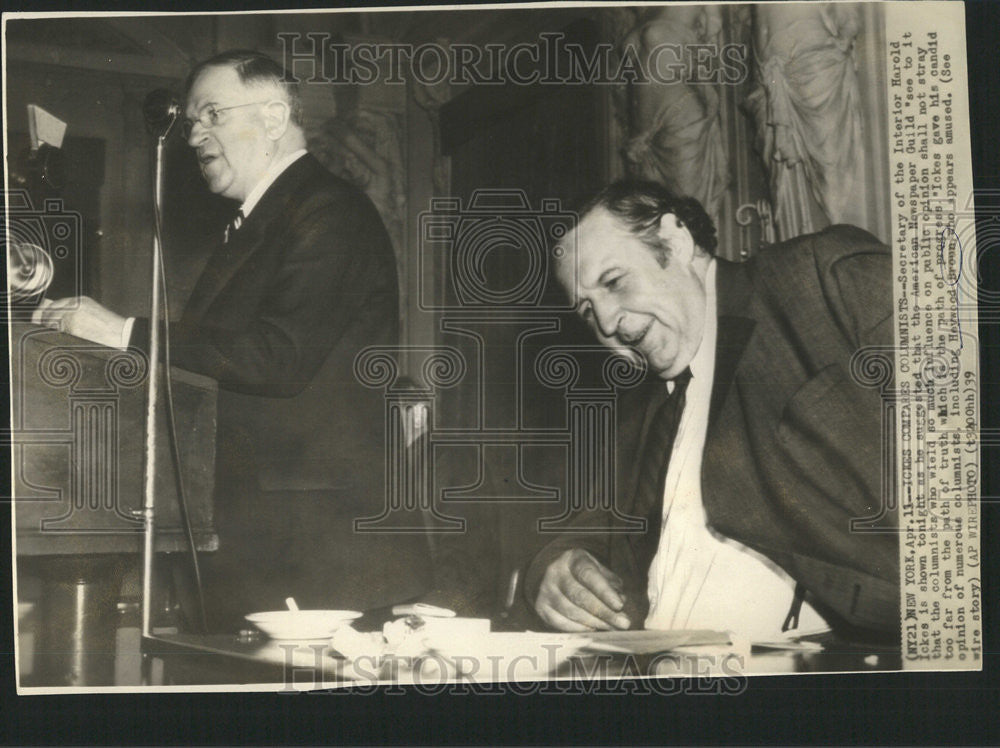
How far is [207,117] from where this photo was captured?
A: 9.80ft

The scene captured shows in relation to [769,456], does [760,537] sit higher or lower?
lower

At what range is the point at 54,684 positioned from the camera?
2.94m

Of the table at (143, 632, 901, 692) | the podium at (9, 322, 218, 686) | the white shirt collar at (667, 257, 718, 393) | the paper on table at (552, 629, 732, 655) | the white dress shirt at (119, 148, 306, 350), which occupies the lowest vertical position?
the table at (143, 632, 901, 692)

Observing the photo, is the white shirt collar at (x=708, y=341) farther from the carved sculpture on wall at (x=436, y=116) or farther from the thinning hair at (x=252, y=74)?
the thinning hair at (x=252, y=74)

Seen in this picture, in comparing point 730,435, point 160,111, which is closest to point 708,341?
A: point 730,435

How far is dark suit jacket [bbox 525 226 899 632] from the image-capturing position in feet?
9.61

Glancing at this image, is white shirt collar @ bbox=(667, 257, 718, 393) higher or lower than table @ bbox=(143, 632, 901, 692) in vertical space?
higher

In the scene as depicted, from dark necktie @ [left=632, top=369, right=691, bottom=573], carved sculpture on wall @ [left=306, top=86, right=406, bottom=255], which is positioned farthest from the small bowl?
carved sculpture on wall @ [left=306, top=86, right=406, bottom=255]

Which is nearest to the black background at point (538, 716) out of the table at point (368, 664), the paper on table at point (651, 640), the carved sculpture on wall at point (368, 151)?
the table at point (368, 664)

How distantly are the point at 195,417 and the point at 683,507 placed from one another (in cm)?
171

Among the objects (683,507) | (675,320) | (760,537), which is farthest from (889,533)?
(675,320)

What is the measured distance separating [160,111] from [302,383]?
107 centimetres

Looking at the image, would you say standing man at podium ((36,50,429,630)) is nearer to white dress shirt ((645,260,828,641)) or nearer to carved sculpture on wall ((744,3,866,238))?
white dress shirt ((645,260,828,641))

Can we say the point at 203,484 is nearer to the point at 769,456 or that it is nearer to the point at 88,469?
the point at 88,469
